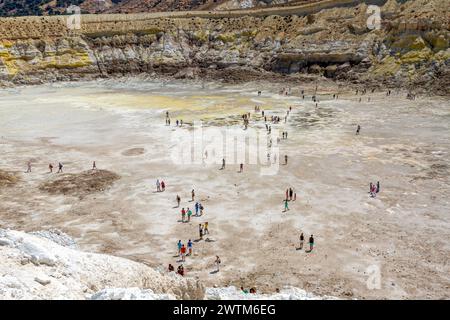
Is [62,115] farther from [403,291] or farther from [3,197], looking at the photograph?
[403,291]

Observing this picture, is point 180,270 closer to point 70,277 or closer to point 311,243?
point 311,243

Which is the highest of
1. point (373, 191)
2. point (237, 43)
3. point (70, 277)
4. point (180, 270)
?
point (237, 43)

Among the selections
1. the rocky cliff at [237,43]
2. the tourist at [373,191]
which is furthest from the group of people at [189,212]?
the rocky cliff at [237,43]

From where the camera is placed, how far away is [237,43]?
77.0 metres

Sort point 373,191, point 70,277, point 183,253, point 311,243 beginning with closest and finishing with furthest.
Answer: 1. point 70,277
2. point 183,253
3. point 311,243
4. point 373,191

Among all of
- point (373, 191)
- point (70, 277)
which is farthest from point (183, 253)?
point (373, 191)

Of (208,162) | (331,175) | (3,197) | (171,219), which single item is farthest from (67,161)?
(331,175)

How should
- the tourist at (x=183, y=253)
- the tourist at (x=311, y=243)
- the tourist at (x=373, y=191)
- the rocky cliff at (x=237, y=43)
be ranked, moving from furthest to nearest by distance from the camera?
the rocky cliff at (x=237, y=43), the tourist at (x=373, y=191), the tourist at (x=311, y=243), the tourist at (x=183, y=253)

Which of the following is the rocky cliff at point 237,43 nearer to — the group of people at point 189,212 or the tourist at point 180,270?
the group of people at point 189,212

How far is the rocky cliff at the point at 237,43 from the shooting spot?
60219 mm

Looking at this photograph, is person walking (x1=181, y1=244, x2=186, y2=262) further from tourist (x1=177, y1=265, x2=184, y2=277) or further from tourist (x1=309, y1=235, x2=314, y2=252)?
tourist (x1=309, y1=235, x2=314, y2=252)

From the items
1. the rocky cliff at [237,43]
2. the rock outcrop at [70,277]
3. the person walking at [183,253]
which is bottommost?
the person walking at [183,253]

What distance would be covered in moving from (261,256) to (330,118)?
28.8 meters
